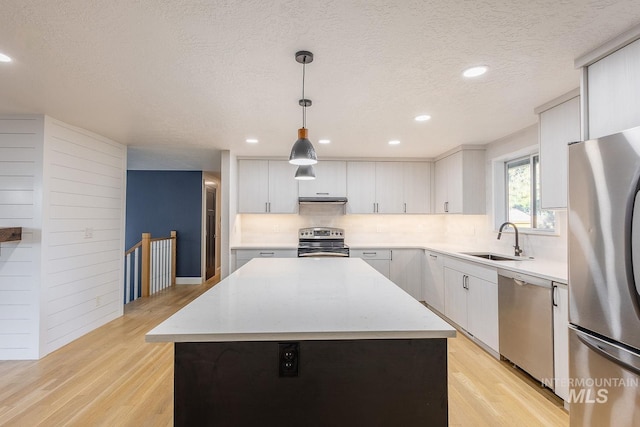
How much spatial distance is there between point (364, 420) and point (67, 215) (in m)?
3.55

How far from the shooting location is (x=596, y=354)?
63.4 inches

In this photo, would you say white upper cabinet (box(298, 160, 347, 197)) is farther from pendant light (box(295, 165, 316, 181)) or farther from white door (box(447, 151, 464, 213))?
pendant light (box(295, 165, 316, 181))

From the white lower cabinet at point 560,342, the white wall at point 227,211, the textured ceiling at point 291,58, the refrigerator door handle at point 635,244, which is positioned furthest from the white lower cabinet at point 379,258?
the refrigerator door handle at point 635,244

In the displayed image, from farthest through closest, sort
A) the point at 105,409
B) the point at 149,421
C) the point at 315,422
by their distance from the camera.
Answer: the point at 105,409
the point at 149,421
the point at 315,422

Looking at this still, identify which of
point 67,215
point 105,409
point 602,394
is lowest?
point 105,409

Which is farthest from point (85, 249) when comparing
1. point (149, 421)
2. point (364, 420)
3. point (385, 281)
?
point (364, 420)

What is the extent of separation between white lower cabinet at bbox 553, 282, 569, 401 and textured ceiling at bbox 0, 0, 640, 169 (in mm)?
1470

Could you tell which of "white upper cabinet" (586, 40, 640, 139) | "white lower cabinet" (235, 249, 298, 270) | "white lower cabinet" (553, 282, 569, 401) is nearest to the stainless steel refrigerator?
"white upper cabinet" (586, 40, 640, 139)

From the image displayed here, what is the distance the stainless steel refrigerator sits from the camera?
1.41 metres

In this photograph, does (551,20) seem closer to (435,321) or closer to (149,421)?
(435,321)

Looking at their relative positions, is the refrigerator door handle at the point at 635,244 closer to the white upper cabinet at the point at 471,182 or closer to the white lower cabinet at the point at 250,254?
the white upper cabinet at the point at 471,182

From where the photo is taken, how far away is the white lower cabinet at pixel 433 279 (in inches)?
155

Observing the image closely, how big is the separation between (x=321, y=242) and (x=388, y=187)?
53.4 inches

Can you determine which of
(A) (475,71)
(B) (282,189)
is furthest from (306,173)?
(B) (282,189)
